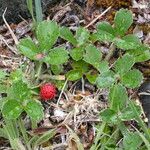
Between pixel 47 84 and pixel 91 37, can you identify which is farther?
pixel 91 37

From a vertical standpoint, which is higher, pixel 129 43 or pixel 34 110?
pixel 129 43

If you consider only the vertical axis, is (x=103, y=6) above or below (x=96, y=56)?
above

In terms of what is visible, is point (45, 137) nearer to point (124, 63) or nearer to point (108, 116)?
point (108, 116)

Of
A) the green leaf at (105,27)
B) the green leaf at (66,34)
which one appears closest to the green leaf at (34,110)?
the green leaf at (66,34)

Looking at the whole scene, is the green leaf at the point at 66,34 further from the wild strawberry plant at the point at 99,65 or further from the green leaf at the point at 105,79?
the green leaf at the point at 105,79

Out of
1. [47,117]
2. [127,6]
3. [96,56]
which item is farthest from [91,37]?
[47,117]

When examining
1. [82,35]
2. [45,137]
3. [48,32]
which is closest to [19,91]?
[45,137]

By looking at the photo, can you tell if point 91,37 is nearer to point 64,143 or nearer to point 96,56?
point 96,56
